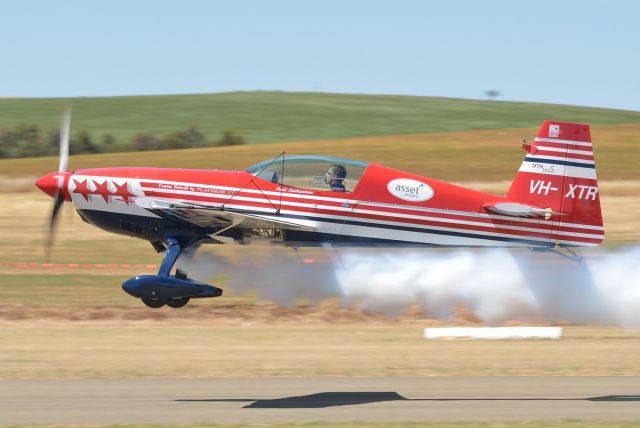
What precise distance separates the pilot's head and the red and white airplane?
0.6 inches

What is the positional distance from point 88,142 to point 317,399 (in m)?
40.1

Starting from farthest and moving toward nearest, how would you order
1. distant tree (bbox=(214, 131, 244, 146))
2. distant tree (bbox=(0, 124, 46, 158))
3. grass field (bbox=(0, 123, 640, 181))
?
distant tree (bbox=(214, 131, 244, 146)) < distant tree (bbox=(0, 124, 46, 158)) < grass field (bbox=(0, 123, 640, 181))

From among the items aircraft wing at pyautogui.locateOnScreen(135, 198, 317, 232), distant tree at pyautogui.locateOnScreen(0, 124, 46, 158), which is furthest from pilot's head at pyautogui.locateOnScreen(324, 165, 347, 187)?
distant tree at pyautogui.locateOnScreen(0, 124, 46, 158)

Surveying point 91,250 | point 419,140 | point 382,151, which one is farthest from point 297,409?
point 419,140

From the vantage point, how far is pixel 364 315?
18.6 m

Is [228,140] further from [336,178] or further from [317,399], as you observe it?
[317,399]

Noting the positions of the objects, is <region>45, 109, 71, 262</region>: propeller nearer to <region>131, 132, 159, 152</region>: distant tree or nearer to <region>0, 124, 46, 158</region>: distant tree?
<region>131, 132, 159, 152</region>: distant tree

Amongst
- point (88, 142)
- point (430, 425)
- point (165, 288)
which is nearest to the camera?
point (430, 425)

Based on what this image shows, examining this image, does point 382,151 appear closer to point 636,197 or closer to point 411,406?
point 636,197

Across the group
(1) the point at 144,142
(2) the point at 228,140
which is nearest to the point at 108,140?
(1) the point at 144,142

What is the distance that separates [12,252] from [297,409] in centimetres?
1666

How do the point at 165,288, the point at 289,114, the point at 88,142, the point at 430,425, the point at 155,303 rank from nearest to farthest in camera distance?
the point at 430,425, the point at 165,288, the point at 155,303, the point at 88,142, the point at 289,114

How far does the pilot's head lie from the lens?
1523cm

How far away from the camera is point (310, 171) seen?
15211mm
